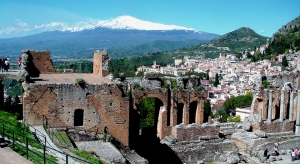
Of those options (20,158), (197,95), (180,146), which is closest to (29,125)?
(20,158)

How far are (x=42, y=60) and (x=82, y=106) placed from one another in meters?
7.54

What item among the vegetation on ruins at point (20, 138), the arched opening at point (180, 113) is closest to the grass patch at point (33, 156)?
the vegetation on ruins at point (20, 138)

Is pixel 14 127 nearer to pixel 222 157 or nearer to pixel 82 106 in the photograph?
pixel 82 106

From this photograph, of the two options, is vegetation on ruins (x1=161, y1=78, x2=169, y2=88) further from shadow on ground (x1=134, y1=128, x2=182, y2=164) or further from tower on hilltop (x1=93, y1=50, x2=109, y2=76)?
tower on hilltop (x1=93, y1=50, x2=109, y2=76)

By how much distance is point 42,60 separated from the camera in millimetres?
28078

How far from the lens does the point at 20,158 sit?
14.0 m

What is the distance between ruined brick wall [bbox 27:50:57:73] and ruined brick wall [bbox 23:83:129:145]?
272 inches

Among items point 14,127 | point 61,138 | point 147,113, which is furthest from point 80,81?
point 147,113

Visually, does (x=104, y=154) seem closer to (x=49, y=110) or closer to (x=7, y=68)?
(x=49, y=110)

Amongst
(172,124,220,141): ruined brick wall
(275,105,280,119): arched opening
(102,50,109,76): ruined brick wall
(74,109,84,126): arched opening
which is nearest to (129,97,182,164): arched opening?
(172,124,220,141): ruined brick wall

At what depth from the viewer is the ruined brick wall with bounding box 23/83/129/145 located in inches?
848

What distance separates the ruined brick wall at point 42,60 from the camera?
27.8 m

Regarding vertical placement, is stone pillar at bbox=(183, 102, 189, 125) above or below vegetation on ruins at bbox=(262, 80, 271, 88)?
below

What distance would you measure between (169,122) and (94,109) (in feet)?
27.4
